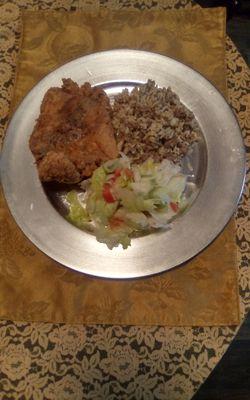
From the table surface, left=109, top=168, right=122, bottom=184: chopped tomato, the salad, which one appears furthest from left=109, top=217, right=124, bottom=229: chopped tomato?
the table surface

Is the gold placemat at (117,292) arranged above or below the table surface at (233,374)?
above

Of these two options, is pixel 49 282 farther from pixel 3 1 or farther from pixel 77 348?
pixel 3 1

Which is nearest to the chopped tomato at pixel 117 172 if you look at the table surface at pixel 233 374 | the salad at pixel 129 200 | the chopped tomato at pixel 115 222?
the salad at pixel 129 200

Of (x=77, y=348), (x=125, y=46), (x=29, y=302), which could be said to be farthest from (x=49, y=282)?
(x=125, y=46)

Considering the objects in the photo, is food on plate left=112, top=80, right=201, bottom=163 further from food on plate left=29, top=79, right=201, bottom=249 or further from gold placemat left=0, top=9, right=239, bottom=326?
gold placemat left=0, top=9, right=239, bottom=326

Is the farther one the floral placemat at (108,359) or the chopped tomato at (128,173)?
the chopped tomato at (128,173)

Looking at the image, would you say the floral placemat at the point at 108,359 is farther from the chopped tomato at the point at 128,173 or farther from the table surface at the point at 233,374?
the chopped tomato at the point at 128,173
